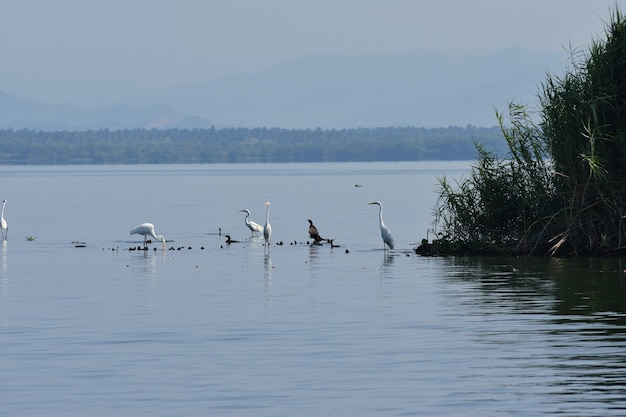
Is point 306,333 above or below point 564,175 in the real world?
below

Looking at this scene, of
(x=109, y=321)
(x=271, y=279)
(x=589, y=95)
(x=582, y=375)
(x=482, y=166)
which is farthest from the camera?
(x=482, y=166)

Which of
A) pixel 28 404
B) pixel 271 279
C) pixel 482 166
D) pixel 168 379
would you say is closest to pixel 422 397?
pixel 168 379

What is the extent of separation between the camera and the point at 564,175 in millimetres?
30641

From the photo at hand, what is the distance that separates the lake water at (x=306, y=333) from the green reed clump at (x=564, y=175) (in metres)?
0.84

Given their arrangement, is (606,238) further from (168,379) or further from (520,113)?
(168,379)

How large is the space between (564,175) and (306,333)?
491 inches

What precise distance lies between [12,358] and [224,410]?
483 centimetres

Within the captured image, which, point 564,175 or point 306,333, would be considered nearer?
point 306,333

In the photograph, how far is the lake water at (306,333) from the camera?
1494 centimetres

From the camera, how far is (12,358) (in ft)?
59.3

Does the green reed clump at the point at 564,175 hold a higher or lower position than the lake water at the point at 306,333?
higher

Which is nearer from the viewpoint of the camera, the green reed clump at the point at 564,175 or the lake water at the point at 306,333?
the lake water at the point at 306,333

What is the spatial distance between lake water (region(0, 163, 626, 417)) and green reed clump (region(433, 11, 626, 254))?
844mm

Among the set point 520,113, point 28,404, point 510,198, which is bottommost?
point 28,404
